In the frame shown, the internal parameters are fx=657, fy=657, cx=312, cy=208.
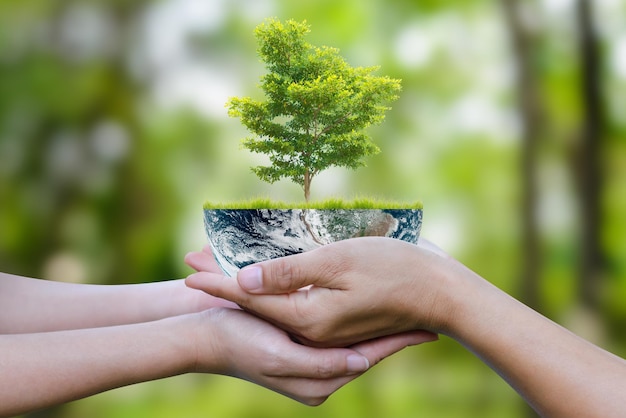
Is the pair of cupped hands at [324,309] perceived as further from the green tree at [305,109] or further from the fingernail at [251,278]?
the green tree at [305,109]

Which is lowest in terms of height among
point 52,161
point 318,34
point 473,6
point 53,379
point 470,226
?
point 53,379

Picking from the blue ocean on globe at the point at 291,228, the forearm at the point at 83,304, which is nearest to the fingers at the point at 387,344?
the blue ocean on globe at the point at 291,228

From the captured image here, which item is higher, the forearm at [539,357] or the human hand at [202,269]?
the human hand at [202,269]

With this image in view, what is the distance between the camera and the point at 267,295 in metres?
0.60

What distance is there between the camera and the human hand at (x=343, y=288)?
58 centimetres

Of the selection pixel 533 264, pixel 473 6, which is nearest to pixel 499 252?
pixel 533 264

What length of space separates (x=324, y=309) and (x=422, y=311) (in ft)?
0.32

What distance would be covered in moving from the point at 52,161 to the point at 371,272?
1.45 meters

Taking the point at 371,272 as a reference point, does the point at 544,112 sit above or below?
above

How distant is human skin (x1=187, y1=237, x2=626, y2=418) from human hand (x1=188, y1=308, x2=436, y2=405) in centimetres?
2

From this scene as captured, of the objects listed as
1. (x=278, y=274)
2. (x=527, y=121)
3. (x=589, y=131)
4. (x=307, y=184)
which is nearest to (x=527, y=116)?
(x=527, y=121)

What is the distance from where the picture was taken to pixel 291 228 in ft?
1.98

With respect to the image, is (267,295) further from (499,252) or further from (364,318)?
(499,252)

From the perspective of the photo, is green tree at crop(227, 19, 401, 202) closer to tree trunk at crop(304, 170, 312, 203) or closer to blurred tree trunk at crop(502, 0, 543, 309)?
tree trunk at crop(304, 170, 312, 203)
